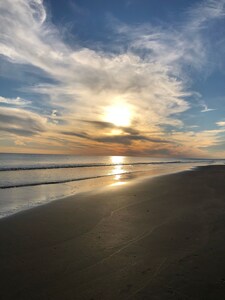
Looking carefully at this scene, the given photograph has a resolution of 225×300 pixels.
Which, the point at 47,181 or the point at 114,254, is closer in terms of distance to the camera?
the point at 114,254

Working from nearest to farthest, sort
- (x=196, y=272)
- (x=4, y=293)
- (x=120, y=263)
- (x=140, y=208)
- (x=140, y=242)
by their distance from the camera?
(x=4, y=293), (x=196, y=272), (x=120, y=263), (x=140, y=242), (x=140, y=208)

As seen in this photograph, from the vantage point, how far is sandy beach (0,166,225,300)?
14.8ft

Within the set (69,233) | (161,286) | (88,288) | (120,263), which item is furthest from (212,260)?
(69,233)

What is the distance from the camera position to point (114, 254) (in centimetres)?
607

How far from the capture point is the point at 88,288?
181 inches

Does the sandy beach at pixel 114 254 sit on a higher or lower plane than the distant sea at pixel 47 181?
lower

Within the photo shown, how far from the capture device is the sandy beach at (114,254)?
178 inches

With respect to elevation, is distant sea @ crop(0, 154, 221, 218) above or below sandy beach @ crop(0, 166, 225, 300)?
above

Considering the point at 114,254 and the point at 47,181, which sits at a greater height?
the point at 47,181

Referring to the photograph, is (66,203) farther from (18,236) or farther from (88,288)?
(88,288)

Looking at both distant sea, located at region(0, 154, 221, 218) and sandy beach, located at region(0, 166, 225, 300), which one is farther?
distant sea, located at region(0, 154, 221, 218)

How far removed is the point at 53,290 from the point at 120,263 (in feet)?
5.20

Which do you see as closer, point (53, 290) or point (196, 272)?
point (53, 290)

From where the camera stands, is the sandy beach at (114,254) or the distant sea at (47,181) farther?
the distant sea at (47,181)
